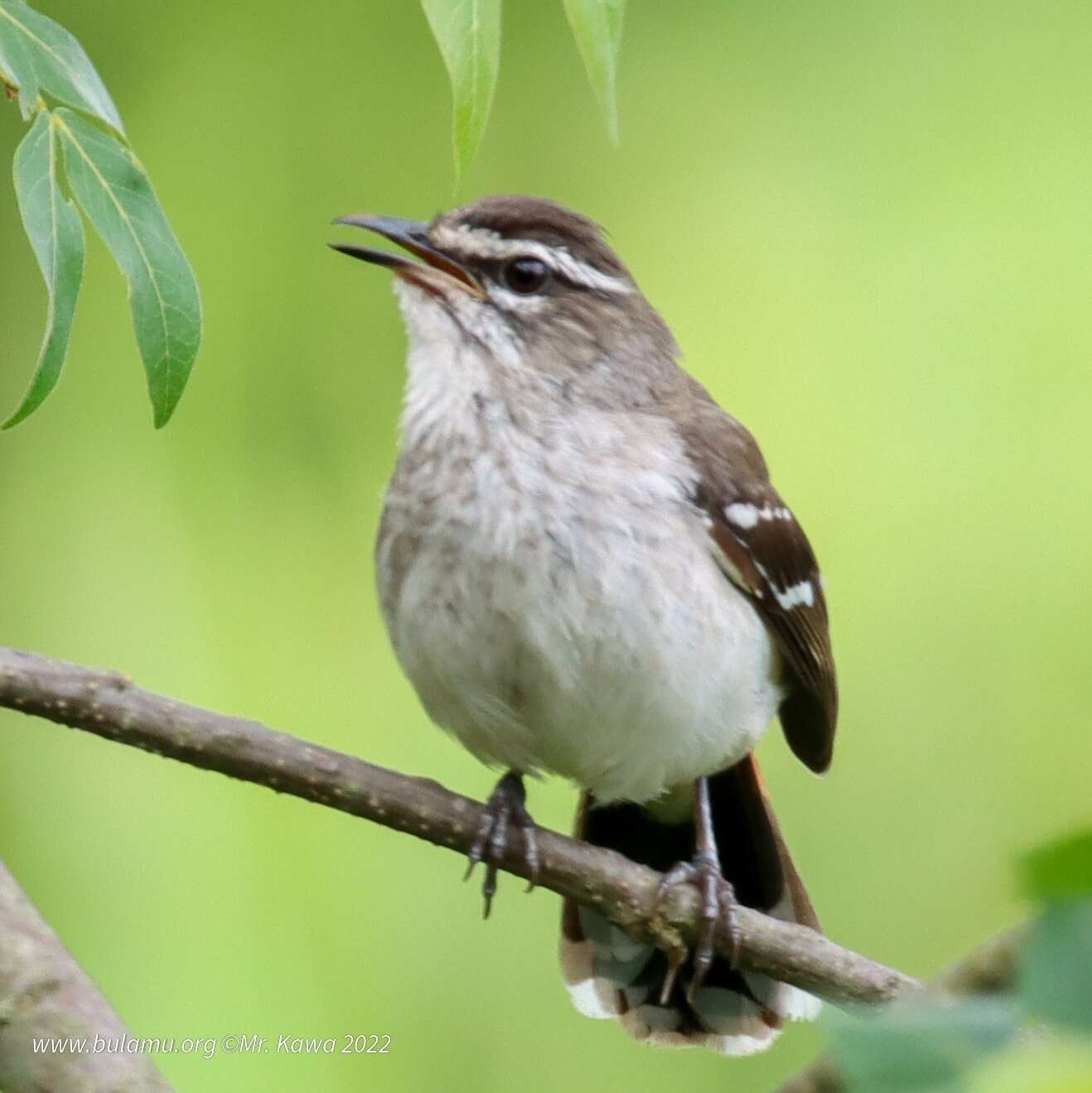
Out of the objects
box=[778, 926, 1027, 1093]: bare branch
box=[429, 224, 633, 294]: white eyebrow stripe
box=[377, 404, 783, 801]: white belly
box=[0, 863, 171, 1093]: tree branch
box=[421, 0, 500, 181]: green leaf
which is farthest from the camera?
box=[429, 224, 633, 294]: white eyebrow stripe

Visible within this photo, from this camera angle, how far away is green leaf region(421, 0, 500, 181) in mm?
2164

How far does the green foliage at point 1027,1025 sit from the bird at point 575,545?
250 cm

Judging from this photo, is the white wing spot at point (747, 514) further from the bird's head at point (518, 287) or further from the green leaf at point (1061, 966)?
the green leaf at point (1061, 966)

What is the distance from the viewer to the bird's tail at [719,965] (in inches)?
176

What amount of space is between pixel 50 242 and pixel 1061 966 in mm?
1879

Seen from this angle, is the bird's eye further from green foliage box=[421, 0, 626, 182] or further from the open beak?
green foliage box=[421, 0, 626, 182]

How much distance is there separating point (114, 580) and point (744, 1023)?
96.5 inches

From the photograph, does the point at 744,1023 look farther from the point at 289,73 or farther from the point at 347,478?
the point at 289,73

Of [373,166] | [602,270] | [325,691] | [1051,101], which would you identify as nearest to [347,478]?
[325,691]

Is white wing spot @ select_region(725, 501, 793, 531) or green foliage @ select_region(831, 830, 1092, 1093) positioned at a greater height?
white wing spot @ select_region(725, 501, 793, 531)

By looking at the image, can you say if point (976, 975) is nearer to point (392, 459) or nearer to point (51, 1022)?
point (51, 1022)

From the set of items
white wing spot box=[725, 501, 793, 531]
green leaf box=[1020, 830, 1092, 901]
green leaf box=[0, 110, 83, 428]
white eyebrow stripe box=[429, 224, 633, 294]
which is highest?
white eyebrow stripe box=[429, 224, 633, 294]

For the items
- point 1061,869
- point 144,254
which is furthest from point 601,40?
point 1061,869

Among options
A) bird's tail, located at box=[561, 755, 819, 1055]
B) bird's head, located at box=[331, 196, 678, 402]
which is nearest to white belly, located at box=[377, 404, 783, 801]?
bird's head, located at box=[331, 196, 678, 402]
